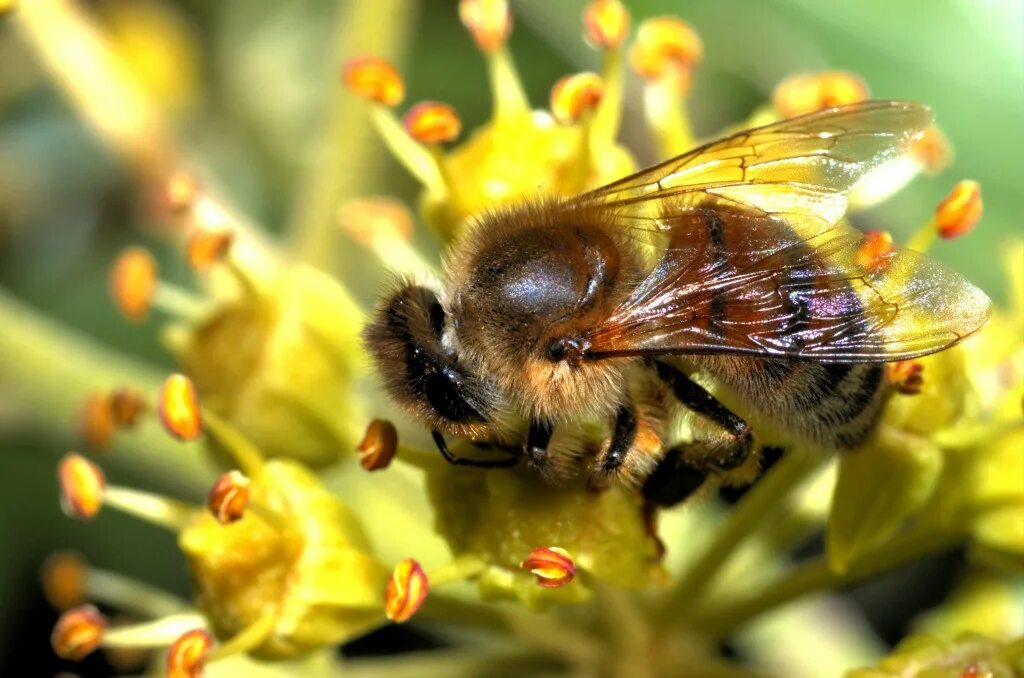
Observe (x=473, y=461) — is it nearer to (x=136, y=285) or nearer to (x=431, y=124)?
(x=431, y=124)

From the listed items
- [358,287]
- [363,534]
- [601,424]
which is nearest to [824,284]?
[601,424]

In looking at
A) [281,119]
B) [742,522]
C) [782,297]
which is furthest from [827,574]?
[281,119]

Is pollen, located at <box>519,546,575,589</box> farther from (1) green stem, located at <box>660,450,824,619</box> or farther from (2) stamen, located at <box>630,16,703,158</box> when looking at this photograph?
(2) stamen, located at <box>630,16,703,158</box>

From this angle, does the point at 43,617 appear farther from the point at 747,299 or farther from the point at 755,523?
the point at 747,299

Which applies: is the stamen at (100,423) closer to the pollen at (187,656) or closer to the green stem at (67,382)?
the green stem at (67,382)

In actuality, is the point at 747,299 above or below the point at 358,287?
below

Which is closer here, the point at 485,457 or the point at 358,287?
the point at 485,457
